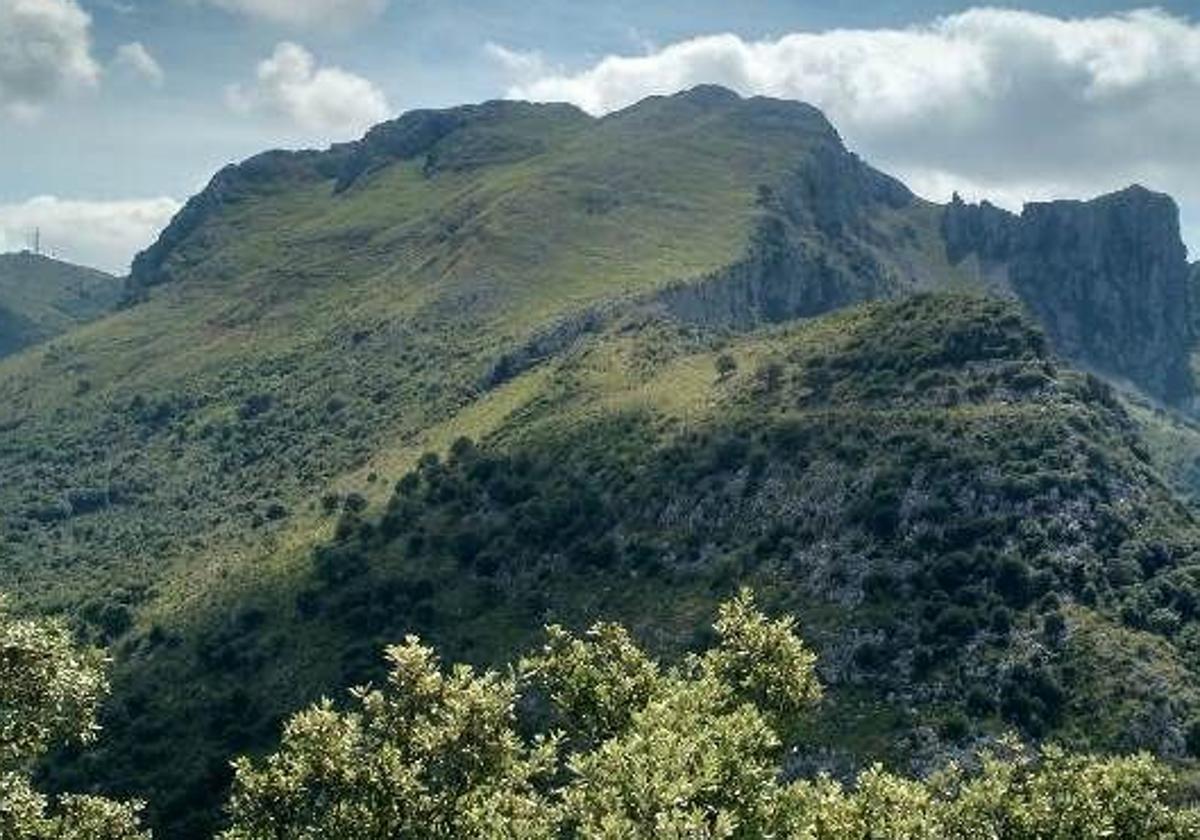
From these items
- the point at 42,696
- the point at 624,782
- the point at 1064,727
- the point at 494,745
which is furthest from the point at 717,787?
the point at 1064,727

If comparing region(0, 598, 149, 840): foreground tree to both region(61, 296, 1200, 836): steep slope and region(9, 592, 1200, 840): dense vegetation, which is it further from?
region(61, 296, 1200, 836): steep slope

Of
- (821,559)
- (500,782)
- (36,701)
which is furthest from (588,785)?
(821,559)

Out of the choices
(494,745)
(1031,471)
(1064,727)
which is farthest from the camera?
(1031,471)

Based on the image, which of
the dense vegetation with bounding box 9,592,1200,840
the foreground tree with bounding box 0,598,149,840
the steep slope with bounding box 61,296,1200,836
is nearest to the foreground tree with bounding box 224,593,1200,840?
the dense vegetation with bounding box 9,592,1200,840

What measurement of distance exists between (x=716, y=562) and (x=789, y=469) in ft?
58.4

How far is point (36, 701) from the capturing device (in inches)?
1475

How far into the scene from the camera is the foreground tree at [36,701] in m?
36.9

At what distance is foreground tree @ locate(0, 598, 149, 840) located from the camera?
3691 cm

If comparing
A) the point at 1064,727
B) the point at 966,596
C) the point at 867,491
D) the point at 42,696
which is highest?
the point at 42,696

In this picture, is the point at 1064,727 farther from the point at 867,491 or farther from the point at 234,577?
the point at 234,577

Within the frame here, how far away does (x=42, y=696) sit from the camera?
37312 millimetres

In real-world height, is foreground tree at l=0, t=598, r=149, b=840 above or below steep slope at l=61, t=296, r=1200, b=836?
above

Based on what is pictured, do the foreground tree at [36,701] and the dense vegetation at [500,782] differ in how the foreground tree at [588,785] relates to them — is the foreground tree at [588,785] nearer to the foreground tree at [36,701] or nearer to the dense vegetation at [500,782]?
the dense vegetation at [500,782]

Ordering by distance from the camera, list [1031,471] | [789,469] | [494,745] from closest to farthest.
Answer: [494,745] < [1031,471] < [789,469]
